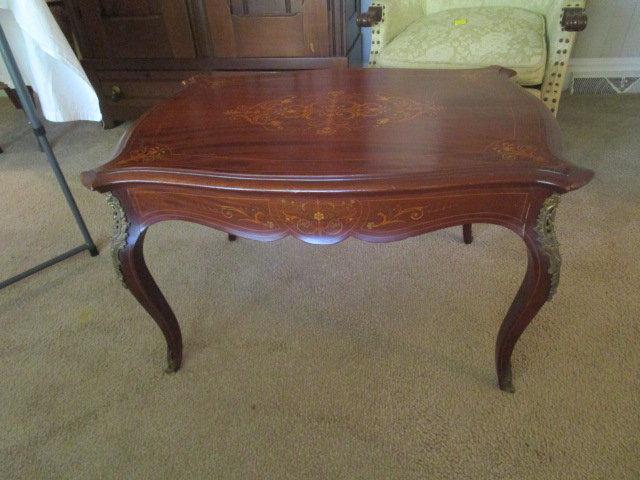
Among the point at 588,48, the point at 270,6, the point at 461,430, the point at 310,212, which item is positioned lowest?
the point at 461,430

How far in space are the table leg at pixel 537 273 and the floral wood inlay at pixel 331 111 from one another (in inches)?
15.3

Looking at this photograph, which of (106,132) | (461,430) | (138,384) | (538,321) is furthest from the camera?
(106,132)

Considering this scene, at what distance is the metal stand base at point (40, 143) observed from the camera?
4.11 feet

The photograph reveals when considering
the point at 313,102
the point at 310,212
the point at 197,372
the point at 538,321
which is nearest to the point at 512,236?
the point at 538,321

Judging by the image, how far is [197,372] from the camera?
44.6 inches

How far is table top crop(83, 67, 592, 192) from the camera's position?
2.50ft

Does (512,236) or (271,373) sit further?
(512,236)

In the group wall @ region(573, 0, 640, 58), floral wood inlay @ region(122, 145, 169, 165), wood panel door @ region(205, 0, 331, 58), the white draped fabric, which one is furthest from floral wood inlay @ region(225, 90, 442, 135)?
wall @ region(573, 0, 640, 58)

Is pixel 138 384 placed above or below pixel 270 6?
below

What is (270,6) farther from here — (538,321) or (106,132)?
(538,321)

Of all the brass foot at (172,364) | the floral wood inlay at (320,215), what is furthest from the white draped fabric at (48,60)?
the floral wood inlay at (320,215)

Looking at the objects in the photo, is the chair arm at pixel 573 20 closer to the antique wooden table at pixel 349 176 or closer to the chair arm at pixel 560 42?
the chair arm at pixel 560 42

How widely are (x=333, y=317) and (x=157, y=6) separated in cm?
185

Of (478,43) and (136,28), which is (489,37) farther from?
(136,28)
